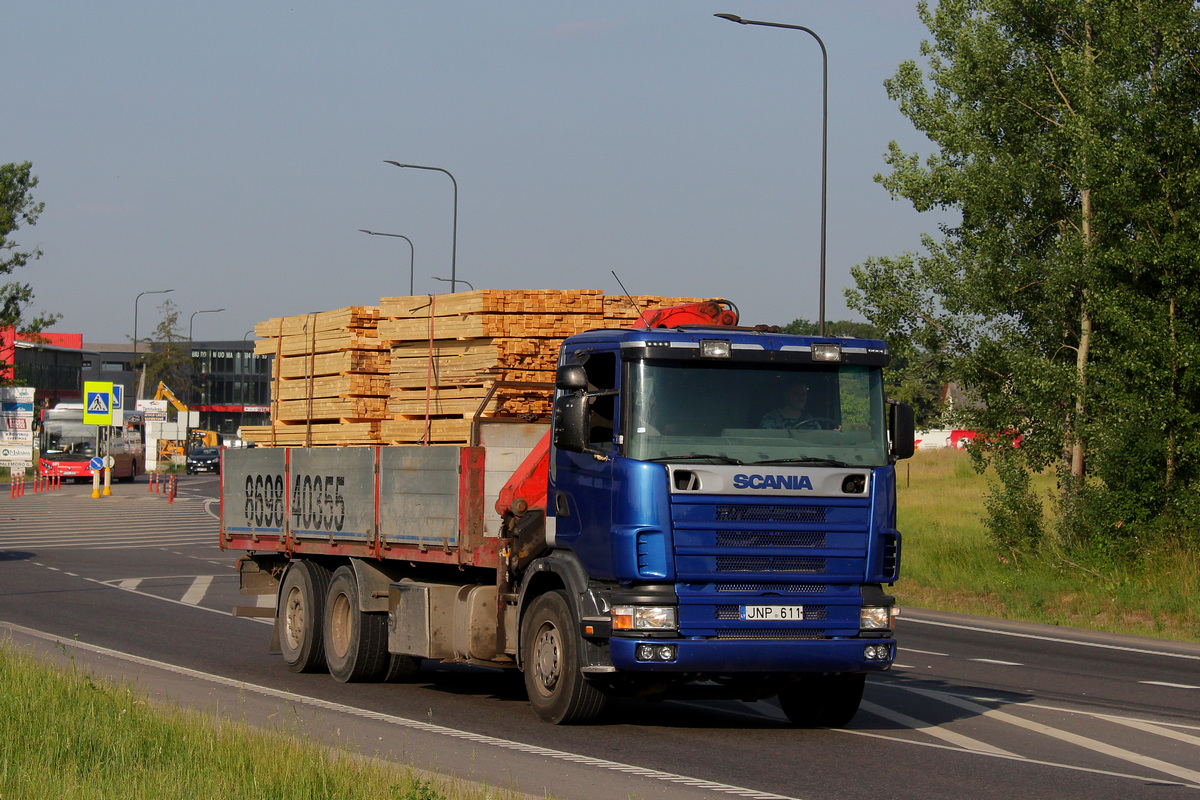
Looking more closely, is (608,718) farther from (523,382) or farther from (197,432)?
(197,432)

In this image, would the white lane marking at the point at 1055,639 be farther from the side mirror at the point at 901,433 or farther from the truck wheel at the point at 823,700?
the side mirror at the point at 901,433

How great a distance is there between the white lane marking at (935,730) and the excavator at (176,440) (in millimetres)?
72530

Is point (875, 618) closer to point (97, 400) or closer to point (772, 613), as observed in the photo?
point (772, 613)

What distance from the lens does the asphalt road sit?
8.88 m

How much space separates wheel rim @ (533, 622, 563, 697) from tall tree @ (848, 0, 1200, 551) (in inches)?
620

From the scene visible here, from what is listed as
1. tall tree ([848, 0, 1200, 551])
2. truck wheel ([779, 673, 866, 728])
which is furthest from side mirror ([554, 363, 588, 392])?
tall tree ([848, 0, 1200, 551])

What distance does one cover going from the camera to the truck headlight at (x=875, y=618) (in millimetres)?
10211

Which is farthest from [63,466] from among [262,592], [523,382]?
[523,382]

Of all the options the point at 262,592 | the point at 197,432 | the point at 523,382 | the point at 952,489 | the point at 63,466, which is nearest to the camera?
the point at 523,382

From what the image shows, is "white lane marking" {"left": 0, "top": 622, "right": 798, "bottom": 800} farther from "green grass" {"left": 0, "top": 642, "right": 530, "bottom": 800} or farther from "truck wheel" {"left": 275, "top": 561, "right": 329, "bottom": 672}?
"green grass" {"left": 0, "top": 642, "right": 530, "bottom": 800}

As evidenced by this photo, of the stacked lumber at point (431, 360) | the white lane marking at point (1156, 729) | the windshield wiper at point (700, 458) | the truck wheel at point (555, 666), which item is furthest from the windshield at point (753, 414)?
the white lane marking at point (1156, 729)

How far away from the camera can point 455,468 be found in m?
12.1

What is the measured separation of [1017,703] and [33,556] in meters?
24.2

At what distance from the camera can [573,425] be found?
10.3 metres
